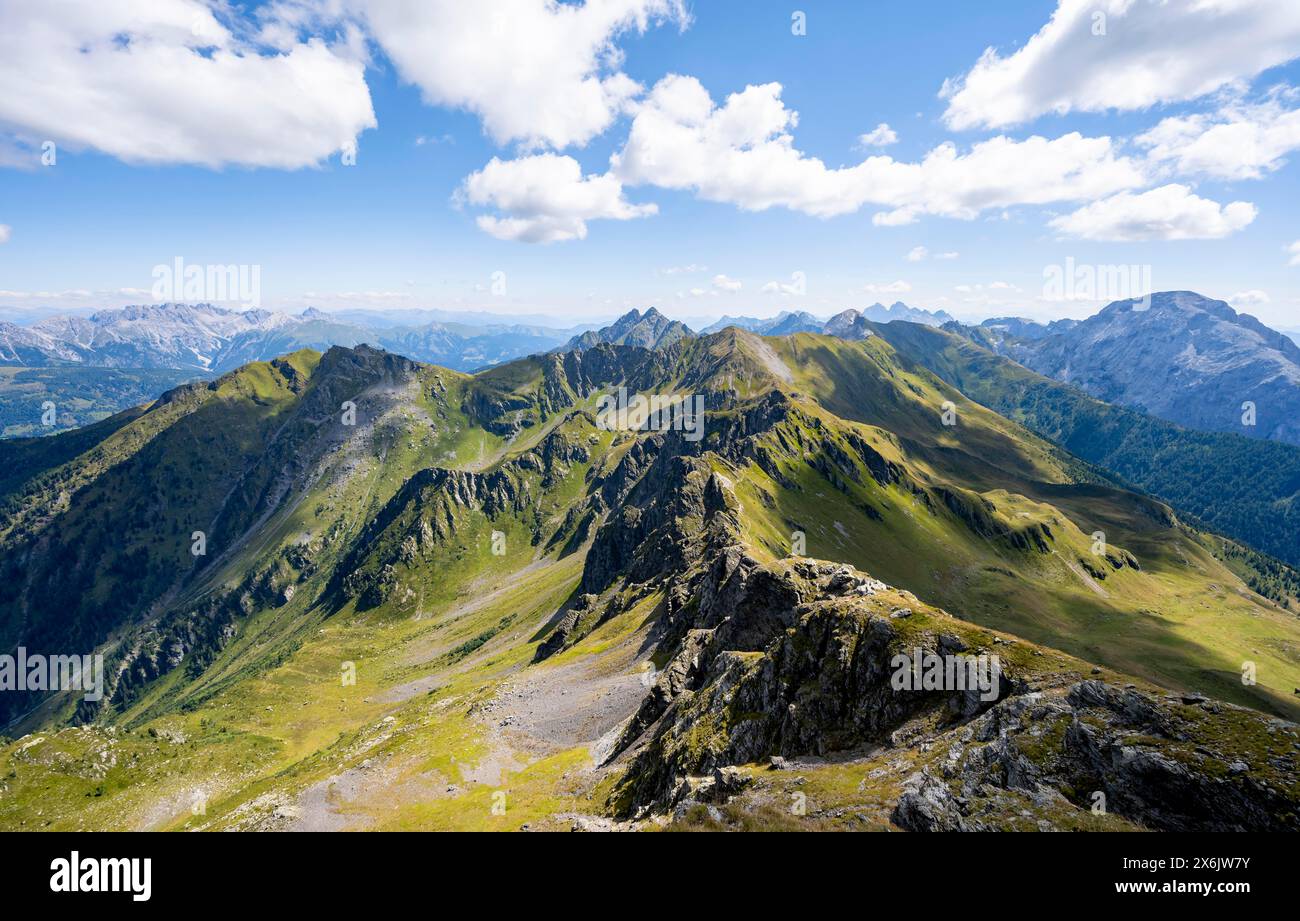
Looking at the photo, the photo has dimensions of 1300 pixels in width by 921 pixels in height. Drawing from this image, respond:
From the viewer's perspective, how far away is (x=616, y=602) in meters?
176

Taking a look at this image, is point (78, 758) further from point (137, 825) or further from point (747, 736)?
point (747, 736)

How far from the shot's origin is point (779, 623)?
98.2 metres

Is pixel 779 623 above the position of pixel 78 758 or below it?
above

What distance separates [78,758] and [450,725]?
87660mm

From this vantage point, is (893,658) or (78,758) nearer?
(893,658)

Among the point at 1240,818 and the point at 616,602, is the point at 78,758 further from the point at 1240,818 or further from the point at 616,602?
the point at 1240,818
